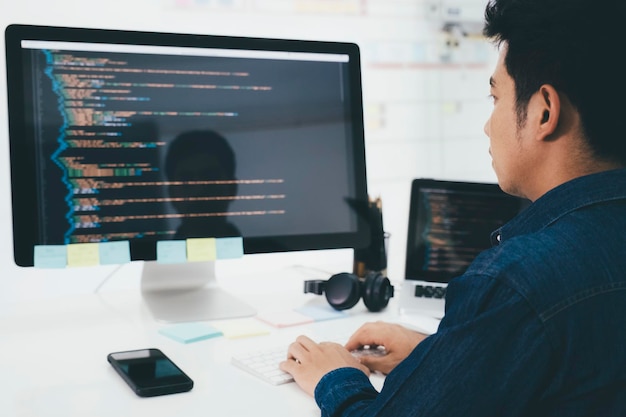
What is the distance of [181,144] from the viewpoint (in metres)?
1.24

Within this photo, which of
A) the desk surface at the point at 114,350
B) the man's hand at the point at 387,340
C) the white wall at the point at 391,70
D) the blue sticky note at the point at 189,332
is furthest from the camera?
the white wall at the point at 391,70

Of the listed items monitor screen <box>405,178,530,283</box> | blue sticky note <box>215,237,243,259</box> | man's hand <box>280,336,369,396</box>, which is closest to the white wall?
monitor screen <box>405,178,530,283</box>

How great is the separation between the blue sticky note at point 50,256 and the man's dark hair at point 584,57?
820 mm

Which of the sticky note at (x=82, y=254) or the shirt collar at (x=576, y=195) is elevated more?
the shirt collar at (x=576, y=195)

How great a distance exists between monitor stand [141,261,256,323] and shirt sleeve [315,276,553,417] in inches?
25.0

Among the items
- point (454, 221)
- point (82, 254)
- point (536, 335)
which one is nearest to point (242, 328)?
point (82, 254)

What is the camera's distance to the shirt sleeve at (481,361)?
64cm

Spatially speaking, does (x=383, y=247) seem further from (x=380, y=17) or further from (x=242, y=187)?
(x=380, y=17)

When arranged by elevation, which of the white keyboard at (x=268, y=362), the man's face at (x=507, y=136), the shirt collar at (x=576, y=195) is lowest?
the white keyboard at (x=268, y=362)

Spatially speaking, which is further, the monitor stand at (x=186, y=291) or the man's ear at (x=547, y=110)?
the monitor stand at (x=186, y=291)

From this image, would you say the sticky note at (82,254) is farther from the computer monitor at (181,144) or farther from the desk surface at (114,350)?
the desk surface at (114,350)

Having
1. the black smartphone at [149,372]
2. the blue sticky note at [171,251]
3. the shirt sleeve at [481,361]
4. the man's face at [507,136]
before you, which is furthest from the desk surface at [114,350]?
the man's face at [507,136]

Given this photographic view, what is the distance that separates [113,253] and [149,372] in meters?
0.33

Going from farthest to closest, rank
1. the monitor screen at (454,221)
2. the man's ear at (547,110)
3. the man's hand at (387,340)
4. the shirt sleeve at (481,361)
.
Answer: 1. the monitor screen at (454,221)
2. the man's hand at (387,340)
3. the man's ear at (547,110)
4. the shirt sleeve at (481,361)
